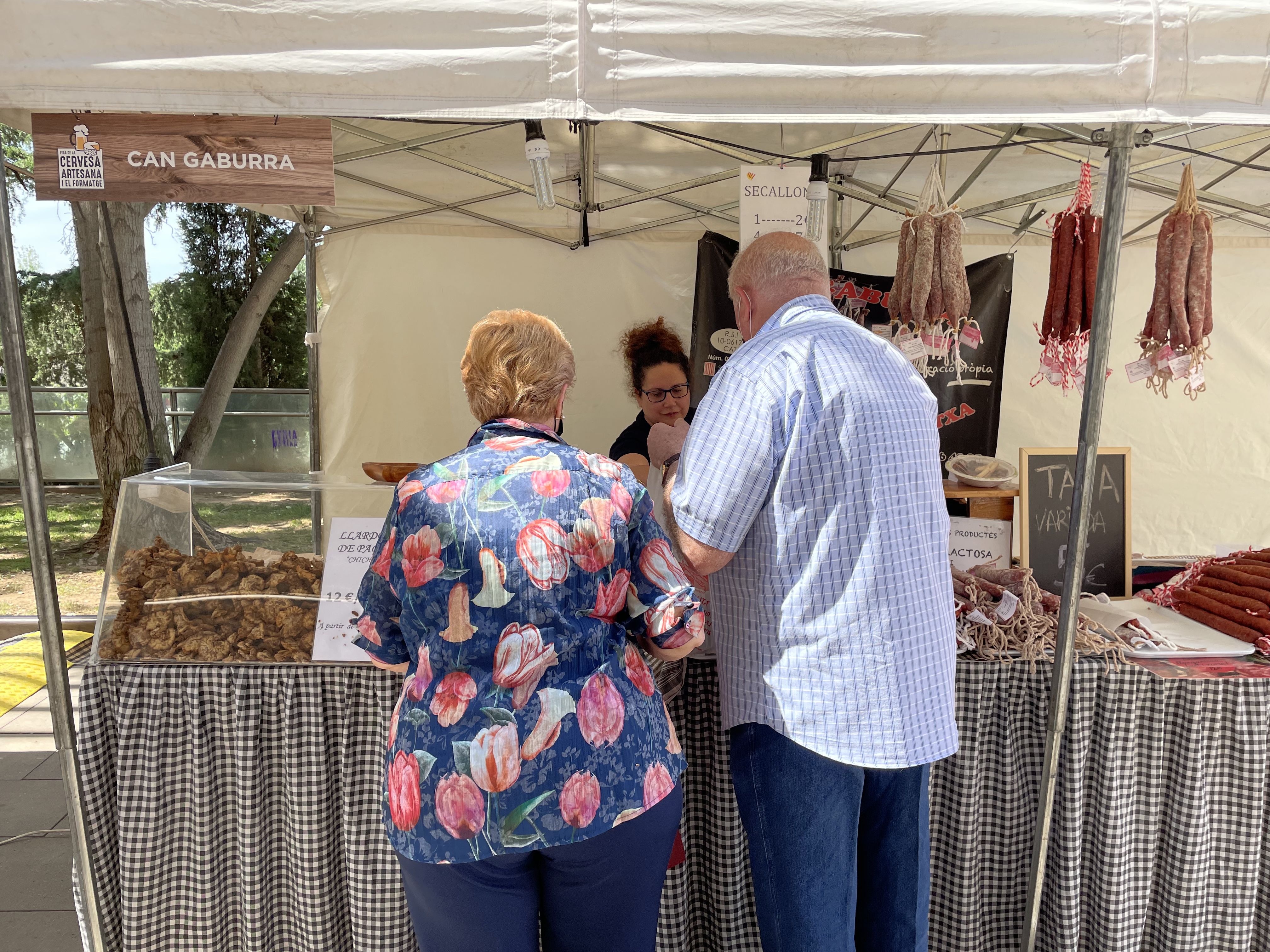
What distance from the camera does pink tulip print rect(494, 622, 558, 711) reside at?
1371 millimetres

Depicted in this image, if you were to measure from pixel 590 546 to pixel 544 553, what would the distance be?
8cm

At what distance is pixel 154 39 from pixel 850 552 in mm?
1698

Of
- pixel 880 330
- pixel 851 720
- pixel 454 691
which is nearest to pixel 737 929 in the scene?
pixel 851 720

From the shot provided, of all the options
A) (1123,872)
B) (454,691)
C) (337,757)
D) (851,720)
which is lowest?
(1123,872)

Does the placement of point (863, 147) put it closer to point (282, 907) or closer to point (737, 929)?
point (737, 929)

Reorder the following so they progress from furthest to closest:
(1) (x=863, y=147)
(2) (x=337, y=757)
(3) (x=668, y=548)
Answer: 1. (1) (x=863, y=147)
2. (2) (x=337, y=757)
3. (3) (x=668, y=548)

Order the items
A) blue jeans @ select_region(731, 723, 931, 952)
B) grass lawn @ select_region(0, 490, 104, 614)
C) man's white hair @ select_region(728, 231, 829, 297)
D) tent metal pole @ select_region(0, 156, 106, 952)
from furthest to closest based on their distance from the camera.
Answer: grass lawn @ select_region(0, 490, 104, 614) < tent metal pole @ select_region(0, 156, 106, 952) < man's white hair @ select_region(728, 231, 829, 297) < blue jeans @ select_region(731, 723, 931, 952)

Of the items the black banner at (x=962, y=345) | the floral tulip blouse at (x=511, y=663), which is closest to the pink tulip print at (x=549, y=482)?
the floral tulip blouse at (x=511, y=663)

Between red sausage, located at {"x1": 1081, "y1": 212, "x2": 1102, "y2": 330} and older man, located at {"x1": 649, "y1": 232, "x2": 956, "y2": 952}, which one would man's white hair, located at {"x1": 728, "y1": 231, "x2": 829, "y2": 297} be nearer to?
older man, located at {"x1": 649, "y1": 232, "x2": 956, "y2": 952}

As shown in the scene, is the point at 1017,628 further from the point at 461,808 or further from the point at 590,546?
the point at 461,808

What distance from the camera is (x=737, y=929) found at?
2.21m

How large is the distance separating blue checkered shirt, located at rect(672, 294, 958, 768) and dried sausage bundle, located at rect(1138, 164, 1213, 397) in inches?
61.5

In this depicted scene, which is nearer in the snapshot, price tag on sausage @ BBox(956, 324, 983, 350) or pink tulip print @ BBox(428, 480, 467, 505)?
pink tulip print @ BBox(428, 480, 467, 505)

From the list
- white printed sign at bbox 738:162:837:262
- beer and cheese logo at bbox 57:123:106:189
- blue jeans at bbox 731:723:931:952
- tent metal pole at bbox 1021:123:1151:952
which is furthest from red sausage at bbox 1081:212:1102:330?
beer and cheese logo at bbox 57:123:106:189
